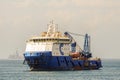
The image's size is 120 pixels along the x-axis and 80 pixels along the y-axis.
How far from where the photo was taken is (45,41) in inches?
4808

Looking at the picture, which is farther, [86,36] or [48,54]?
[86,36]

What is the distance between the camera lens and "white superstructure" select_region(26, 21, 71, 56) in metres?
121

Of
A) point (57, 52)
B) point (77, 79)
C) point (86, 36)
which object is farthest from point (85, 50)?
point (77, 79)

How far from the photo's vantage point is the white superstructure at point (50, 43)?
398 ft

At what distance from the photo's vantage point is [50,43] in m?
121

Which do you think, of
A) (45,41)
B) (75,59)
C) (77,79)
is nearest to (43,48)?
(45,41)

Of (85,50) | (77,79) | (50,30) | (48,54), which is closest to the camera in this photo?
(77,79)

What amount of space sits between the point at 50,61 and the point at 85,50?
32540 mm

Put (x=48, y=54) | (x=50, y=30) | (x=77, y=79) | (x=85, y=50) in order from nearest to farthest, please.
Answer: (x=77, y=79)
(x=48, y=54)
(x=50, y=30)
(x=85, y=50)

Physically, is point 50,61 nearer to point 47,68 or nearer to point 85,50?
point 47,68

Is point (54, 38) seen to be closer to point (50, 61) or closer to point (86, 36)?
point (50, 61)

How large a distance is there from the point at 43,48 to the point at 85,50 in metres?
31.4

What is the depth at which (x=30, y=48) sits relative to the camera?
124 meters

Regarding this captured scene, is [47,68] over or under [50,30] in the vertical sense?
under
